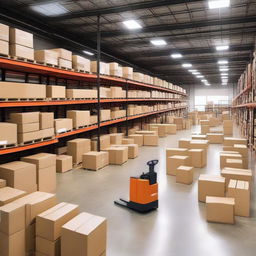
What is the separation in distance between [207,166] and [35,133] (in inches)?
190

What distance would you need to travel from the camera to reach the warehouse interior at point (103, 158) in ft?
9.82

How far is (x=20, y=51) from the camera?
17.0 feet

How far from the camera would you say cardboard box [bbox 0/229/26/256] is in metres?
2.69

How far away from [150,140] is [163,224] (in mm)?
7529

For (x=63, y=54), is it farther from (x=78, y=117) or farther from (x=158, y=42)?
(x=158, y=42)

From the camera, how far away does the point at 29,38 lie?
5.43 meters

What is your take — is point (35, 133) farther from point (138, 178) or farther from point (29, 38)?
point (138, 178)

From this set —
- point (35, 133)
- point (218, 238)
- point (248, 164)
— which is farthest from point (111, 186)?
point (248, 164)

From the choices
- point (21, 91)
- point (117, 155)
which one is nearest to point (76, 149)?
point (117, 155)

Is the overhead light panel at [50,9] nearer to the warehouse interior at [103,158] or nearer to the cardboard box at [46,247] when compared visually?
the warehouse interior at [103,158]

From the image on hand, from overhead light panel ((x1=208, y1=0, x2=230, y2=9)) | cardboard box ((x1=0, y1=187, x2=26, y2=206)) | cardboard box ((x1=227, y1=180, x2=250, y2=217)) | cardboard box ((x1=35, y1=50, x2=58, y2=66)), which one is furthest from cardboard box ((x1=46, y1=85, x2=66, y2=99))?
overhead light panel ((x1=208, y1=0, x2=230, y2=9))

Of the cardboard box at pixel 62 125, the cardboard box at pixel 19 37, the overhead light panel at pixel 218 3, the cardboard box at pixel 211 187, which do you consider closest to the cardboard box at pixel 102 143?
the cardboard box at pixel 62 125

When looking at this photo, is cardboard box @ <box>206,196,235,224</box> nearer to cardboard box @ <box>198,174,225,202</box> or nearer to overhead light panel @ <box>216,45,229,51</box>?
cardboard box @ <box>198,174,225,202</box>

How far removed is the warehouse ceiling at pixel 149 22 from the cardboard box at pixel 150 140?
14.2ft
